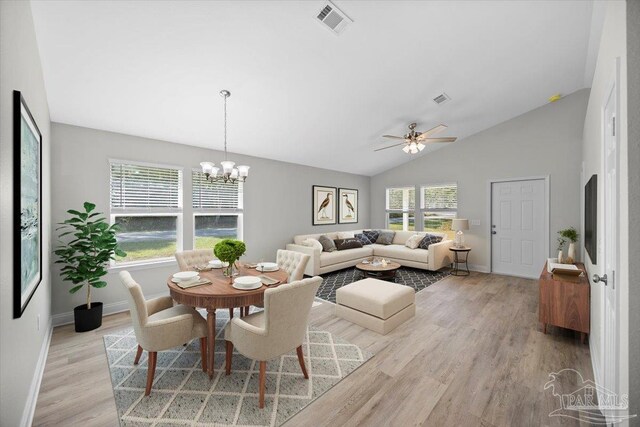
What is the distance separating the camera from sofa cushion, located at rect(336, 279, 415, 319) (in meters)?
2.96

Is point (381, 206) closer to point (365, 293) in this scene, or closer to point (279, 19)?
point (365, 293)

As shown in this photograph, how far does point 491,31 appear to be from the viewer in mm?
2793

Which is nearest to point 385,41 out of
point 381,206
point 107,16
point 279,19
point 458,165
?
point 279,19

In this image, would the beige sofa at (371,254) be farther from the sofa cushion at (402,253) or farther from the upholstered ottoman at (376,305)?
the upholstered ottoman at (376,305)

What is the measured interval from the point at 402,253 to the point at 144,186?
5140 millimetres

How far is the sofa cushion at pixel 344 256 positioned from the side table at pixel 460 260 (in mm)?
1850

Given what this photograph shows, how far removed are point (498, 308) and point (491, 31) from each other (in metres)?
3.48

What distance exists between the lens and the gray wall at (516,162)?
471 cm

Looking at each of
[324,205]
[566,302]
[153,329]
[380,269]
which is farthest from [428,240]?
[153,329]

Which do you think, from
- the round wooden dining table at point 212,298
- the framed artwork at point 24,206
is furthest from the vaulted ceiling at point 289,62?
the round wooden dining table at point 212,298

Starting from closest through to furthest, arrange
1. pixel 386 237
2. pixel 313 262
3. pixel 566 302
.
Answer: pixel 566 302
pixel 313 262
pixel 386 237

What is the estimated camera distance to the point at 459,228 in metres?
5.62

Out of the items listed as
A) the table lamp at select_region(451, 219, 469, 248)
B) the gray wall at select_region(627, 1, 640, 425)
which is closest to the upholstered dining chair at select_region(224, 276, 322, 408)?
the gray wall at select_region(627, 1, 640, 425)

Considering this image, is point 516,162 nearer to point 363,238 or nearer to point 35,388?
point 363,238
